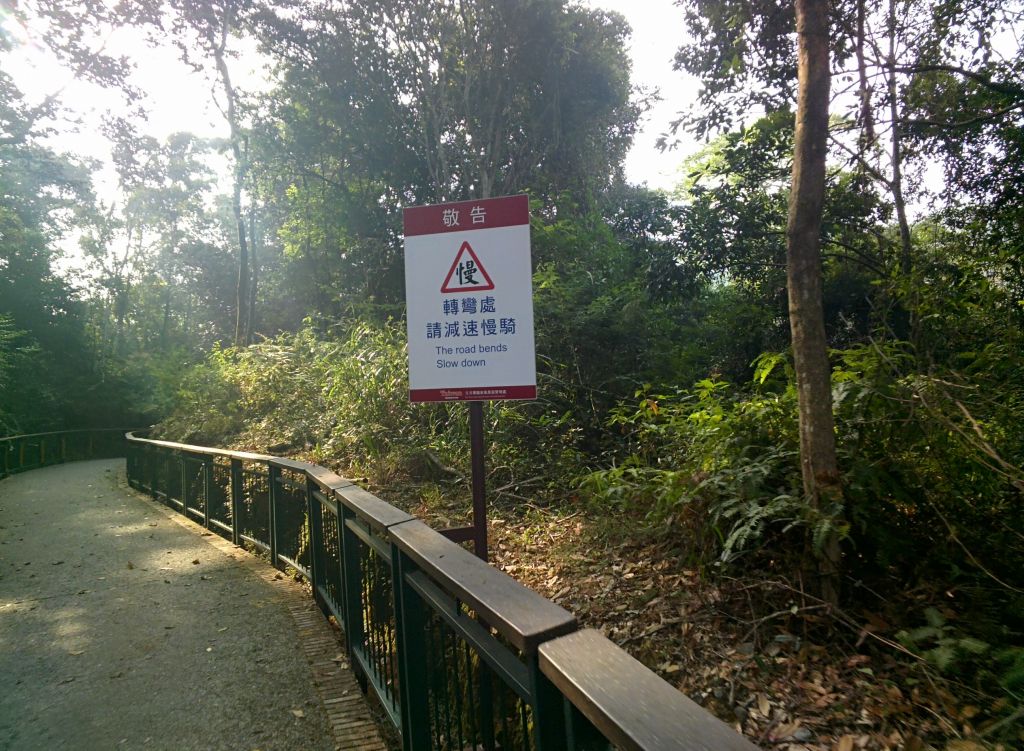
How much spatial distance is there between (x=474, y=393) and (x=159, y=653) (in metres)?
2.89

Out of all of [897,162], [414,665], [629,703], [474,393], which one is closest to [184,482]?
[474,393]

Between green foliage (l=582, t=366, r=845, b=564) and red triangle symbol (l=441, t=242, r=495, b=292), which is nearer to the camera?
green foliage (l=582, t=366, r=845, b=564)

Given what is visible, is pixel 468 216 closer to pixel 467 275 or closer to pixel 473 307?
pixel 467 275

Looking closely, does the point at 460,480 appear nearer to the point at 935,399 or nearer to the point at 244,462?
the point at 244,462

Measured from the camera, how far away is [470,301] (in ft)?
13.4

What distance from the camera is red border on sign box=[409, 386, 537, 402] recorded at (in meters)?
4.00

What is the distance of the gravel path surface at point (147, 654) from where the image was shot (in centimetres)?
352

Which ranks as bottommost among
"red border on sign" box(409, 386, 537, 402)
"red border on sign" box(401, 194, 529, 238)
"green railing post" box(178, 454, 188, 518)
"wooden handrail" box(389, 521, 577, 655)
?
"green railing post" box(178, 454, 188, 518)

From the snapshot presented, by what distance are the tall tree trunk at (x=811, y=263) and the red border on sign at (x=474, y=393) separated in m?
1.54

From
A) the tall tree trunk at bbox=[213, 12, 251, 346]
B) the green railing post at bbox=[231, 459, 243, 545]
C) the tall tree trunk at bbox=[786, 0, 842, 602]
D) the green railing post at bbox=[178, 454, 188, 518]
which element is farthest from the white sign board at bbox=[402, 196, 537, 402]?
the tall tree trunk at bbox=[213, 12, 251, 346]

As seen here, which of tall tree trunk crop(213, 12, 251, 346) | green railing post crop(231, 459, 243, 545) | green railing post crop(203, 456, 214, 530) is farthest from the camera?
tall tree trunk crop(213, 12, 251, 346)

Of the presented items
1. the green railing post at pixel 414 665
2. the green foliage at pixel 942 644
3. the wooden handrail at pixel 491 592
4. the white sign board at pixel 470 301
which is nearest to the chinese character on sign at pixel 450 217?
the white sign board at pixel 470 301

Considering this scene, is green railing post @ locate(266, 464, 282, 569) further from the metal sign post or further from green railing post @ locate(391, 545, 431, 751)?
green railing post @ locate(391, 545, 431, 751)

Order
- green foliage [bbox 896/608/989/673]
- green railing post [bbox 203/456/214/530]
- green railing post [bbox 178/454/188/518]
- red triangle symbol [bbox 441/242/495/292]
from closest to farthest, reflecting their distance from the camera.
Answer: green foliage [bbox 896/608/989/673], red triangle symbol [bbox 441/242/495/292], green railing post [bbox 203/456/214/530], green railing post [bbox 178/454/188/518]
